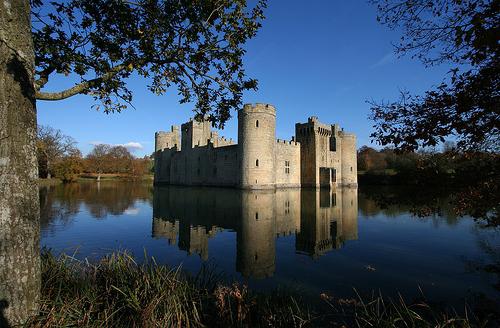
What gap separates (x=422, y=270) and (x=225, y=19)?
22.5 feet

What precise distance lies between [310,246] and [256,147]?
23.7 metres

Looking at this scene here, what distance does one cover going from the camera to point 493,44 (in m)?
3.07

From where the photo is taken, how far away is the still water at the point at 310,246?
20.7ft

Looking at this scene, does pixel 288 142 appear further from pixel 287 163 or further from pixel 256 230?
pixel 256 230

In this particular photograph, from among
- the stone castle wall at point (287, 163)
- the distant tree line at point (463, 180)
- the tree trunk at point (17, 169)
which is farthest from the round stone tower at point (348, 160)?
the tree trunk at point (17, 169)

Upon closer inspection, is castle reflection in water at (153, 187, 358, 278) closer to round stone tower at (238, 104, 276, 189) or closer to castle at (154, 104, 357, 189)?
round stone tower at (238, 104, 276, 189)

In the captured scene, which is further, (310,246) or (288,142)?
(288,142)

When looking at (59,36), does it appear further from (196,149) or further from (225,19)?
(196,149)

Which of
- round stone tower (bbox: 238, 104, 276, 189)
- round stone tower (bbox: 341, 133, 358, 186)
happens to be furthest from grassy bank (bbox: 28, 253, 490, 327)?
round stone tower (bbox: 341, 133, 358, 186)

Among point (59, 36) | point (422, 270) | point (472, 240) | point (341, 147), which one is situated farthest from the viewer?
point (341, 147)

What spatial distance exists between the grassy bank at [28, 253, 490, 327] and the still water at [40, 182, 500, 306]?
54cm

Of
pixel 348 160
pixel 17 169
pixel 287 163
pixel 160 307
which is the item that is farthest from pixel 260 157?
pixel 17 169

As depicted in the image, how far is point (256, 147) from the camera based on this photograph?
32750 millimetres

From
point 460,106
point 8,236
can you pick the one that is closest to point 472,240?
point 460,106
